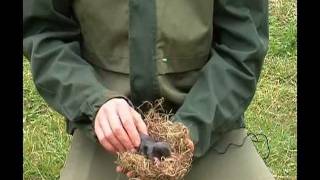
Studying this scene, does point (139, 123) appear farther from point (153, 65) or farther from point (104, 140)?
point (153, 65)

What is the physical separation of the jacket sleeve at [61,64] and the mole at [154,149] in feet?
0.76

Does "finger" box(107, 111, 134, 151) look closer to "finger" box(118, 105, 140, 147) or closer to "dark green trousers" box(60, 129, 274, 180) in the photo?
"finger" box(118, 105, 140, 147)

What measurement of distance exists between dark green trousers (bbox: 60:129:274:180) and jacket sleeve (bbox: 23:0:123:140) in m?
0.16

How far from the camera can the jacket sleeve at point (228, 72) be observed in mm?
2604

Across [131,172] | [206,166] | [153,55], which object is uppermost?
[153,55]

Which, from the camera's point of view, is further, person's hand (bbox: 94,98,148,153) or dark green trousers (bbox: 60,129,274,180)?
dark green trousers (bbox: 60,129,274,180)

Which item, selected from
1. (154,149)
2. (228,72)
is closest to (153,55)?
(228,72)

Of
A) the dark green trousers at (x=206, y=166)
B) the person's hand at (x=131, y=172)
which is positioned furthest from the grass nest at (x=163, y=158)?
the dark green trousers at (x=206, y=166)

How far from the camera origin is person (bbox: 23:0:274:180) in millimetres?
2576

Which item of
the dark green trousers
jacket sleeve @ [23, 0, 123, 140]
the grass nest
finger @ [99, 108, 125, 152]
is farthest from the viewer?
the dark green trousers

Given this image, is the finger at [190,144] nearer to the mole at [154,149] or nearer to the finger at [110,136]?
the mole at [154,149]

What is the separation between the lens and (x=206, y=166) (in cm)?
272

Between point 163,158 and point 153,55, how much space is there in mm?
418

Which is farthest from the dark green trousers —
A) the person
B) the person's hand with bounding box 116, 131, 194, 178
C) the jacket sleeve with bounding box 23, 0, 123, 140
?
the person's hand with bounding box 116, 131, 194, 178
